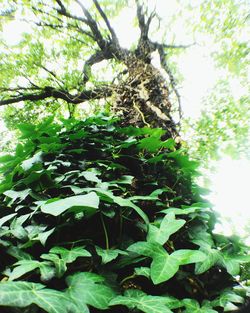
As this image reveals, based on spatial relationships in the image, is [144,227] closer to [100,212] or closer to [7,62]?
[100,212]

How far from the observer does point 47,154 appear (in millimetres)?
1873

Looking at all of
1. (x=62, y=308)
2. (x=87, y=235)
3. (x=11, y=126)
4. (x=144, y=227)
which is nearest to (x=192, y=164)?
(x=144, y=227)

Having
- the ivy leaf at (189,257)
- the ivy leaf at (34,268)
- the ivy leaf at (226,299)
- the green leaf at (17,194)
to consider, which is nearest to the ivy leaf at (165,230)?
the ivy leaf at (189,257)

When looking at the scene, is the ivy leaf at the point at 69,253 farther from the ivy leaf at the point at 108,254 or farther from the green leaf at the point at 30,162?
the green leaf at the point at 30,162

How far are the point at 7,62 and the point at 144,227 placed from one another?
6090mm

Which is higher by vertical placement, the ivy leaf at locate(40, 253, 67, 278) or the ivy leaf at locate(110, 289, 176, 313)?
the ivy leaf at locate(40, 253, 67, 278)

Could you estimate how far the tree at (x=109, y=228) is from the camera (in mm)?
958

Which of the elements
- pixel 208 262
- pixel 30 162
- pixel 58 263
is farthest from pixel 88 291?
pixel 30 162

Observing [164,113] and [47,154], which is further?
[164,113]

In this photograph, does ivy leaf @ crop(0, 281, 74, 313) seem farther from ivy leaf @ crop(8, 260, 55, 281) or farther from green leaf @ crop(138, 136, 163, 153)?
green leaf @ crop(138, 136, 163, 153)

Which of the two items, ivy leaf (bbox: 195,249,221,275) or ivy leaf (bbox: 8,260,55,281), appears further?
ivy leaf (bbox: 195,249,221,275)

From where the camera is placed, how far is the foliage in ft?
3.08

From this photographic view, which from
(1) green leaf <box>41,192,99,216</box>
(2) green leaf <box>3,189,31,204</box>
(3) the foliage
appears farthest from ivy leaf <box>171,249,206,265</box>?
(2) green leaf <box>3,189,31,204</box>

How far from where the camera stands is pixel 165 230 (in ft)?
4.10
